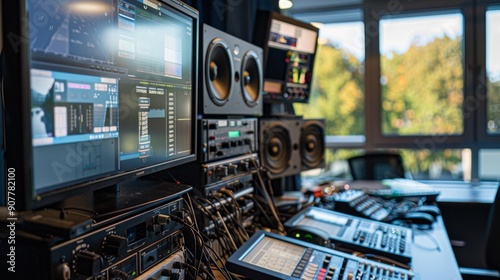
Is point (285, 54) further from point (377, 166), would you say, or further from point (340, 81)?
point (340, 81)

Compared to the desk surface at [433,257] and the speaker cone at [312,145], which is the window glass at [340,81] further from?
the desk surface at [433,257]

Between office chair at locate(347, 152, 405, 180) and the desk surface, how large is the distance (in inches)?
43.5

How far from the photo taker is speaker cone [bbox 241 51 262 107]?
5.54 ft

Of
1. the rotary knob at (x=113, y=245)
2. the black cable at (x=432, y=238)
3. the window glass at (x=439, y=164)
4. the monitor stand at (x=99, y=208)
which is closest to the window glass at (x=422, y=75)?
the window glass at (x=439, y=164)

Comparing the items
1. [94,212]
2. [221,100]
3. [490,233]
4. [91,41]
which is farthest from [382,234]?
[91,41]

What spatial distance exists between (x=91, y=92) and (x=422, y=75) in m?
3.09

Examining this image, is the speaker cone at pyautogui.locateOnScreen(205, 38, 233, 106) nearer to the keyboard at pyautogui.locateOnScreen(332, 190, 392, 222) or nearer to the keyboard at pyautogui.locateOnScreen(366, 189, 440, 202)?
the keyboard at pyautogui.locateOnScreen(332, 190, 392, 222)

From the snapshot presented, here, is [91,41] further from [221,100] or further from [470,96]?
[470,96]

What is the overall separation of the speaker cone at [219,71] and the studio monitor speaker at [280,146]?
0.36 meters

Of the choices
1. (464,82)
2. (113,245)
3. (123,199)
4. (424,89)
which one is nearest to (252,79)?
A: (123,199)

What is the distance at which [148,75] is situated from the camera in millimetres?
1000

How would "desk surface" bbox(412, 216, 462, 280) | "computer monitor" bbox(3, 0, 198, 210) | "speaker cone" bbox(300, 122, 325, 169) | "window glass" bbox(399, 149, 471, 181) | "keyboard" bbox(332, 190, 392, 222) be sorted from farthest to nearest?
"window glass" bbox(399, 149, 471, 181) < "speaker cone" bbox(300, 122, 325, 169) < "keyboard" bbox(332, 190, 392, 222) < "desk surface" bbox(412, 216, 462, 280) < "computer monitor" bbox(3, 0, 198, 210)

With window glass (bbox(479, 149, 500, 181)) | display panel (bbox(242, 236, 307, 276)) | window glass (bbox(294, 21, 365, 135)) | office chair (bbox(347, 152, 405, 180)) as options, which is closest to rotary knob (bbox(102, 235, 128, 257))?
display panel (bbox(242, 236, 307, 276))

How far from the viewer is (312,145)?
Result: 2207 mm
